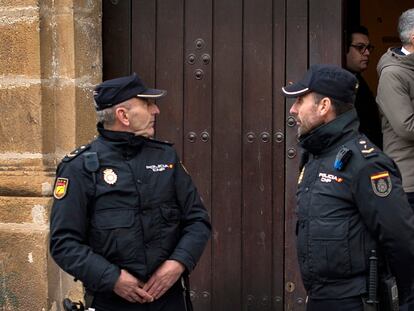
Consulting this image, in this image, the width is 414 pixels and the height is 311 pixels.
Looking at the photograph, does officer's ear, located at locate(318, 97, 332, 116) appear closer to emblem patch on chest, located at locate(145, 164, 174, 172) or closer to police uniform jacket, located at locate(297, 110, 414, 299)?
police uniform jacket, located at locate(297, 110, 414, 299)

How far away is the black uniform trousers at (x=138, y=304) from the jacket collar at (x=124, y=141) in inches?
23.7

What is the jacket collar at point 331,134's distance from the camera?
399cm

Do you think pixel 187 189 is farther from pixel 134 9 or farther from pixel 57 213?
pixel 134 9

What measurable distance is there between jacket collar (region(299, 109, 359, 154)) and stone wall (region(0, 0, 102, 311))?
2190 millimetres

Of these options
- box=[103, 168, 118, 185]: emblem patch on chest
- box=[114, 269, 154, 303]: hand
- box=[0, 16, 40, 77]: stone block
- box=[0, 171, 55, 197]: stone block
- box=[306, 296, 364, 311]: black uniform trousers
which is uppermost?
box=[0, 16, 40, 77]: stone block

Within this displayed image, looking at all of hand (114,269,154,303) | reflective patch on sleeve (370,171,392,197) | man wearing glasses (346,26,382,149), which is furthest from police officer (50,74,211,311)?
man wearing glasses (346,26,382,149)

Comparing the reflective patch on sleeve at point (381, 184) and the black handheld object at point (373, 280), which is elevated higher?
the reflective patch on sleeve at point (381, 184)

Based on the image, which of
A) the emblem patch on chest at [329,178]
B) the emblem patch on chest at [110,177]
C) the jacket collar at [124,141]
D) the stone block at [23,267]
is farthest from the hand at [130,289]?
the stone block at [23,267]

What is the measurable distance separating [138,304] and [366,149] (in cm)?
114

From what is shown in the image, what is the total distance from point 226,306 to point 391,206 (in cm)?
233

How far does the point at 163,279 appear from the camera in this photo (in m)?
3.99

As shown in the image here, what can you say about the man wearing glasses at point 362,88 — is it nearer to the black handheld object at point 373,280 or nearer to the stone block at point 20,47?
the stone block at point 20,47

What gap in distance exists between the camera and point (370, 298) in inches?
150

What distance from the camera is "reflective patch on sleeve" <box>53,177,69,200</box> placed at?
3992mm
